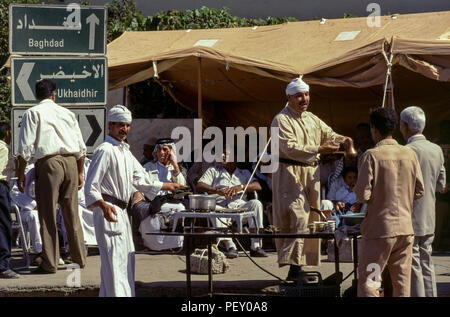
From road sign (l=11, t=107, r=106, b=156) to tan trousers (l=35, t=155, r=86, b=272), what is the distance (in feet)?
1.01

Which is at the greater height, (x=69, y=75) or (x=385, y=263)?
(x=69, y=75)

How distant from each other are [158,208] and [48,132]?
8.62 ft

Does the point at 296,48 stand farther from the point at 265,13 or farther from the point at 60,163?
the point at 265,13

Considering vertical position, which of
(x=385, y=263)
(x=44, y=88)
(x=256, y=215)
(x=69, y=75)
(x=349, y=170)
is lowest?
(x=385, y=263)

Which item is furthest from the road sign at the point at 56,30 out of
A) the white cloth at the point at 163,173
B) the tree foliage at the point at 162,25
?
the tree foliage at the point at 162,25

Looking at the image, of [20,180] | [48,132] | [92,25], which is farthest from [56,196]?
[92,25]

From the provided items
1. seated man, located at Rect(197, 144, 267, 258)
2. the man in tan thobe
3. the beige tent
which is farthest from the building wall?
the man in tan thobe

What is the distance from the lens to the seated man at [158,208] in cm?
1111

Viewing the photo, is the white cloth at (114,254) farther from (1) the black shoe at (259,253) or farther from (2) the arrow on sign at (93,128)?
(1) the black shoe at (259,253)

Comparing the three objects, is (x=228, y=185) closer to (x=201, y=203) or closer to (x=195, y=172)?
(x=195, y=172)

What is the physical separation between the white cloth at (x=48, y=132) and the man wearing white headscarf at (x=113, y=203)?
190 cm

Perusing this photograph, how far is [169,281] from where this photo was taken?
884 centimetres

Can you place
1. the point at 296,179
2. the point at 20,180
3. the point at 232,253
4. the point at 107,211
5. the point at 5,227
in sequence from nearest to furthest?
the point at 107,211, the point at 296,179, the point at 20,180, the point at 5,227, the point at 232,253

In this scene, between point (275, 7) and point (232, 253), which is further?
point (275, 7)
